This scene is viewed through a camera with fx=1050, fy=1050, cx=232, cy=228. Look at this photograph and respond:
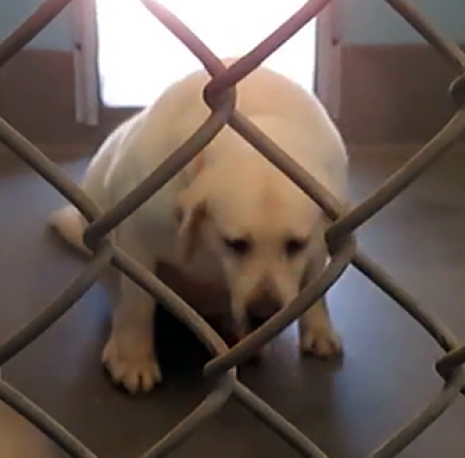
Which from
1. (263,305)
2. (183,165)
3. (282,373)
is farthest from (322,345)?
(183,165)

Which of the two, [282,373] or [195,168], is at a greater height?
[195,168]

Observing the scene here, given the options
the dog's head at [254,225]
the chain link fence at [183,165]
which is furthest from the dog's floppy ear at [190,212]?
the chain link fence at [183,165]

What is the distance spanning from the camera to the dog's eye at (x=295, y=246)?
4.01 feet

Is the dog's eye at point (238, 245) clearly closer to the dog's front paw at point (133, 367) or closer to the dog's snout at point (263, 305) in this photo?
the dog's snout at point (263, 305)

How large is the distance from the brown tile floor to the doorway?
49 cm

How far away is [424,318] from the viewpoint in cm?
53

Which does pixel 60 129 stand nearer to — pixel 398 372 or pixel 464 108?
pixel 398 372

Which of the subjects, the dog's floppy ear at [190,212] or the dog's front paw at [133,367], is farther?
the dog's front paw at [133,367]

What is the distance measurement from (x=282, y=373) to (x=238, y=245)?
242 millimetres

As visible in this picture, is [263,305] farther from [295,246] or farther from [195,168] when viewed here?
[195,168]

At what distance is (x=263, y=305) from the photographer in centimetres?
122

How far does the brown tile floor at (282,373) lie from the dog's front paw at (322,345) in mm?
17

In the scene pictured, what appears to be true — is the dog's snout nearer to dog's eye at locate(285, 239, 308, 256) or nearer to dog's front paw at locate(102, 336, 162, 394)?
dog's eye at locate(285, 239, 308, 256)

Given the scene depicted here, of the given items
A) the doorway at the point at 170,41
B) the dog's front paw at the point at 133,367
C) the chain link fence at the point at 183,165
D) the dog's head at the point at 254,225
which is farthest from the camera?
the doorway at the point at 170,41
